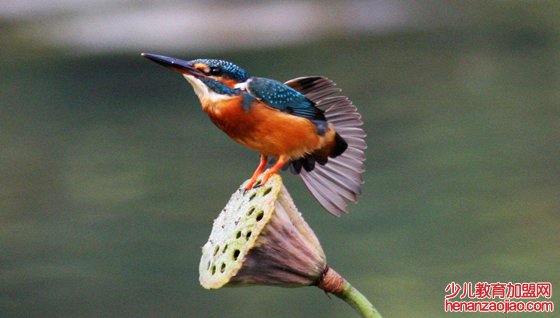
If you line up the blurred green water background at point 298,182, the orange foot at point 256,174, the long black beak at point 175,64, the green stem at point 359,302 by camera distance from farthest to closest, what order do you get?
the blurred green water background at point 298,182, the orange foot at point 256,174, the long black beak at point 175,64, the green stem at point 359,302

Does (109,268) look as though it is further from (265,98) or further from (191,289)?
(265,98)

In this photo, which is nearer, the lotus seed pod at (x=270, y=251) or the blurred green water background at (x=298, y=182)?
the lotus seed pod at (x=270, y=251)

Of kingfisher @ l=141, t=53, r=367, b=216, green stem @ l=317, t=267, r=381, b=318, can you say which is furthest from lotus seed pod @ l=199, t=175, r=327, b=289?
kingfisher @ l=141, t=53, r=367, b=216

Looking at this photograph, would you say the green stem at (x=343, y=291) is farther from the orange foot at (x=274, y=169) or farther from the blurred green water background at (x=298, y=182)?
the blurred green water background at (x=298, y=182)

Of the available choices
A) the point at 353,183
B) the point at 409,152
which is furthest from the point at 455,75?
the point at 353,183

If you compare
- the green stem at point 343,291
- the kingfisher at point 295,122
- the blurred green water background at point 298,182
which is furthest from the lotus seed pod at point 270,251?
the blurred green water background at point 298,182

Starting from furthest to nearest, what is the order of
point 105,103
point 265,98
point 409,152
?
point 105,103 < point 409,152 < point 265,98

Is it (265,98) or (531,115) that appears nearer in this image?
(265,98)
